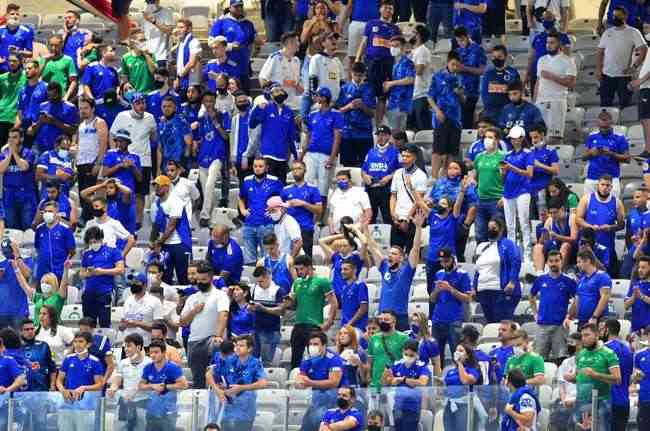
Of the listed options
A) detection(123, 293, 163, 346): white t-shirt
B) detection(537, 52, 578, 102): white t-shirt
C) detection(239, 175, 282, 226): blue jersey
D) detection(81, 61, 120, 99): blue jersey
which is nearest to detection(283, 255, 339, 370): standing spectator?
detection(123, 293, 163, 346): white t-shirt

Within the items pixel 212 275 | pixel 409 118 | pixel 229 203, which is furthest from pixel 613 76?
pixel 212 275

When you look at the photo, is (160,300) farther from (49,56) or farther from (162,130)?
(49,56)

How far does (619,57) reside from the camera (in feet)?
82.0

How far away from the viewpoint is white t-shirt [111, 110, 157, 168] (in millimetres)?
24406

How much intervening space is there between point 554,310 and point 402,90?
15.2 feet

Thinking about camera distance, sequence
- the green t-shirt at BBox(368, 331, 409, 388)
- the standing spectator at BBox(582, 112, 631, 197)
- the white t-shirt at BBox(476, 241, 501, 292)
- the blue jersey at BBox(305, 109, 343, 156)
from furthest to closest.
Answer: the blue jersey at BBox(305, 109, 343, 156), the standing spectator at BBox(582, 112, 631, 197), the white t-shirt at BBox(476, 241, 501, 292), the green t-shirt at BBox(368, 331, 409, 388)

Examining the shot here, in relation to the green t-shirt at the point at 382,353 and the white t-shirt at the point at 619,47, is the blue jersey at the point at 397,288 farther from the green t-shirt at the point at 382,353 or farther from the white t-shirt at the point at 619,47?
the white t-shirt at the point at 619,47

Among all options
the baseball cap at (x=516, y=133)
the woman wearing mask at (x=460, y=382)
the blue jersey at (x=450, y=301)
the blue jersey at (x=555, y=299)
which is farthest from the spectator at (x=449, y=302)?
the baseball cap at (x=516, y=133)

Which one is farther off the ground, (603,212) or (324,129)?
(324,129)

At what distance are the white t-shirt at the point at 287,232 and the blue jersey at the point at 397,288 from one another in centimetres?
143

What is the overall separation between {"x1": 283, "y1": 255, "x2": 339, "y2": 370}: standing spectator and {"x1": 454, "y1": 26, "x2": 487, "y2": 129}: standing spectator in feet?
13.3

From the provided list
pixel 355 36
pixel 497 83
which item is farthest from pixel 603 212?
pixel 355 36

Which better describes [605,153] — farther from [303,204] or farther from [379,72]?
[379,72]

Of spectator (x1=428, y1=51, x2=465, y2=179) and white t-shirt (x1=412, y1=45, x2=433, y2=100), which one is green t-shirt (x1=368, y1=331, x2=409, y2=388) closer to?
spectator (x1=428, y1=51, x2=465, y2=179)
